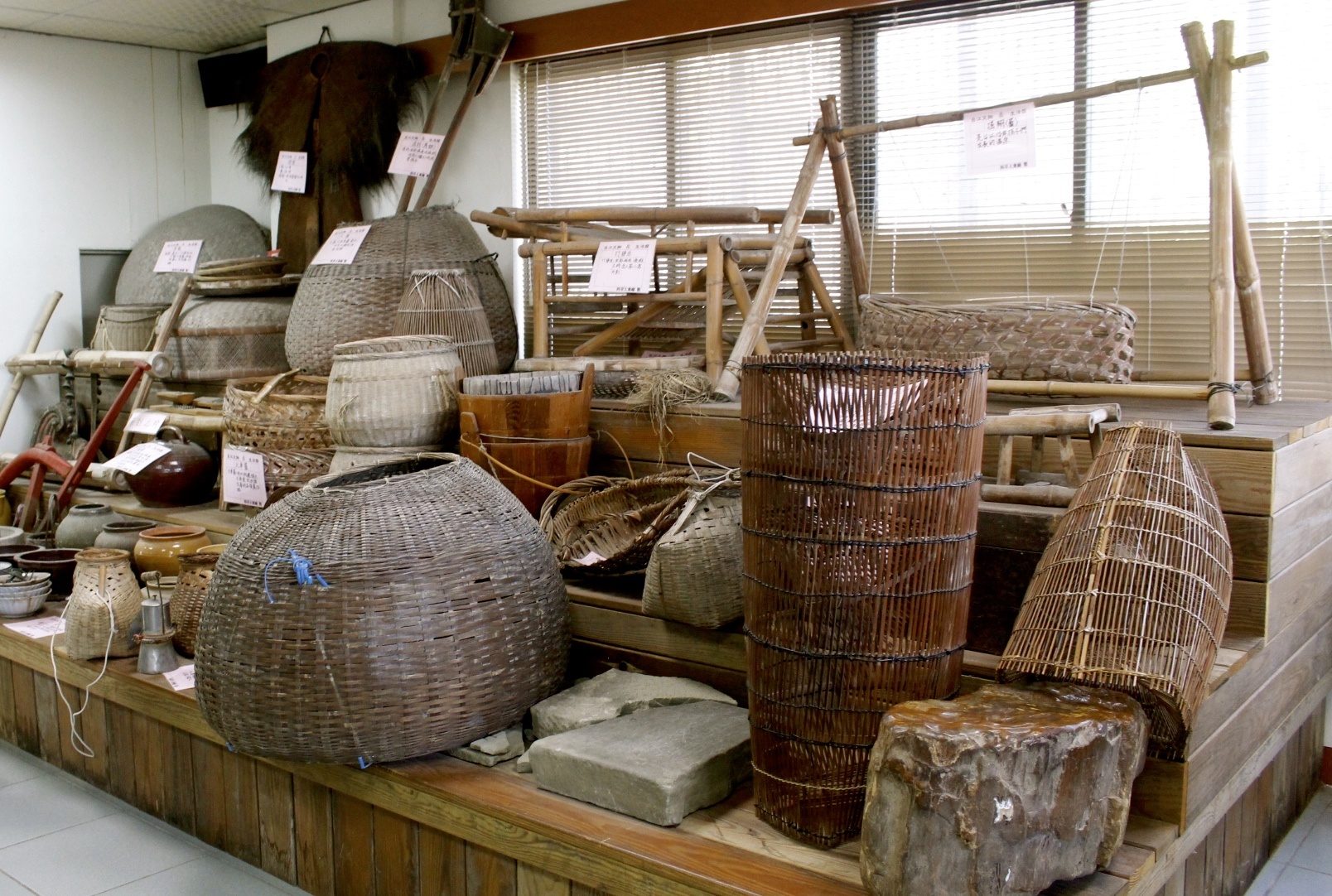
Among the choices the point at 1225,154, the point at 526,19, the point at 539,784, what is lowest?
the point at 539,784

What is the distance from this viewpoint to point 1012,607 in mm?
2205

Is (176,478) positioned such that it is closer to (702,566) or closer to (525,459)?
(525,459)

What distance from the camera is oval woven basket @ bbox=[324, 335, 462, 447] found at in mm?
3014

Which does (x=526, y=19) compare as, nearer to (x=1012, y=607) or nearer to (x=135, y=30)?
(x=135, y=30)

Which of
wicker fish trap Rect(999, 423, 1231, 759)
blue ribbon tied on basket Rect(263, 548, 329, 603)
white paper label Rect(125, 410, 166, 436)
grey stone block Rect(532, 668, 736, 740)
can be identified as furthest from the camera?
white paper label Rect(125, 410, 166, 436)

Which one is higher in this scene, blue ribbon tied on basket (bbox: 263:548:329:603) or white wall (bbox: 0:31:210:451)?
white wall (bbox: 0:31:210:451)

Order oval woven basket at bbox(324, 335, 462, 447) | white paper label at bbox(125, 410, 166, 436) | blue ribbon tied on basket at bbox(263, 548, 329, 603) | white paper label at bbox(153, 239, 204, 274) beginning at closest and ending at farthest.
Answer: blue ribbon tied on basket at bbox(263, 548, 329, 603) < oval woven basket at bbox(324, 335, 462, 447) < white paper label at bbox(125, 410, 166, 436) < white paper label at bbox(153, 239, 204, 274)

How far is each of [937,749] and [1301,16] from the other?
87.3 inches

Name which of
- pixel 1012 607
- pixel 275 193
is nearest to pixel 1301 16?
pixel 1012 607

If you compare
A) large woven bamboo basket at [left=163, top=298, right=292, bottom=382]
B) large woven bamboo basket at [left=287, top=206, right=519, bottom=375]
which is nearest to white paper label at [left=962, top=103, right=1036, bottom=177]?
large woven bamboo basket at [left=287, top=206, right=519, bottom=375]

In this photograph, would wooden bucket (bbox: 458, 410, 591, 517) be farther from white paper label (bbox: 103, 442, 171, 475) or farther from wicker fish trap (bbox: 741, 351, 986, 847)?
white paper label (bbox: 103, 442, 171, 475)

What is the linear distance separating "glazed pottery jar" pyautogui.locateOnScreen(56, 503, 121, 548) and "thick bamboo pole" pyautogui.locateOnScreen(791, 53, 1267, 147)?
8.07ft

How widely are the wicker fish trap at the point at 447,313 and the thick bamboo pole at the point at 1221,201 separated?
6.80 feet

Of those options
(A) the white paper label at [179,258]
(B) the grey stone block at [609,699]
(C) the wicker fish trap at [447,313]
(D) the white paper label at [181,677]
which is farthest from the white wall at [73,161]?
(B) the grey stone block at [609,699]
